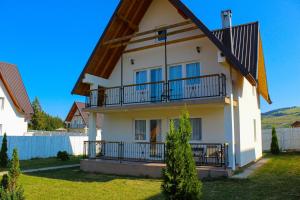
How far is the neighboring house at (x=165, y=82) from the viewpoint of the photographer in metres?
13.0

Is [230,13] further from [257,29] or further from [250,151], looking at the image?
[250,151]

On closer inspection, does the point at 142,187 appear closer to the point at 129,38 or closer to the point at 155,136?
the point at 155,136

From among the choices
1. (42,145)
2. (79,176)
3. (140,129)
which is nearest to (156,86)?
(140,129)

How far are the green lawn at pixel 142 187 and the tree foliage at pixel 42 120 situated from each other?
44223 millimetres

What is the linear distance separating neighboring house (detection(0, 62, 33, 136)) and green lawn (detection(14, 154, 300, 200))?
51.5 feet

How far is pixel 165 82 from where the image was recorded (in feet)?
44.1

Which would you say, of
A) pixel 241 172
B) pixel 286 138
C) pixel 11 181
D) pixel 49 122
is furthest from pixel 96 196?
pixel 49 122

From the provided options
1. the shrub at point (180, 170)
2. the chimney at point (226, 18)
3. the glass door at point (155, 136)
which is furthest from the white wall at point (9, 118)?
the shrub at point (180, 170)

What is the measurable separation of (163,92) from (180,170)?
7695 millimetres

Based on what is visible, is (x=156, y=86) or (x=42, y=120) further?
(x=42, y=120)

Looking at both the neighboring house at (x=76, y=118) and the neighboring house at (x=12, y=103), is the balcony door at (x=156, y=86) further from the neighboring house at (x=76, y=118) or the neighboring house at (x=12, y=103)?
the neighboring house at (x=76, y=118)

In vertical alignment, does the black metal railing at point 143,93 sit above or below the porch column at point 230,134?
above

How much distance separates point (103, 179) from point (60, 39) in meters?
22.8

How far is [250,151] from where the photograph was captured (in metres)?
15.4
